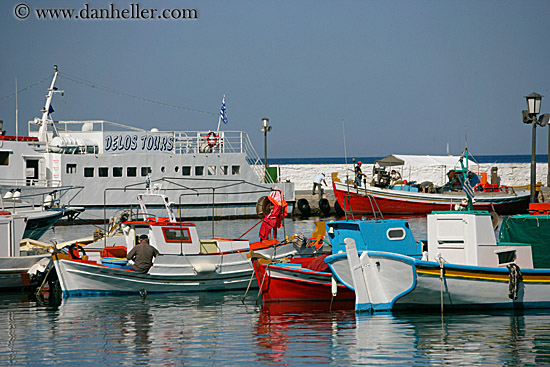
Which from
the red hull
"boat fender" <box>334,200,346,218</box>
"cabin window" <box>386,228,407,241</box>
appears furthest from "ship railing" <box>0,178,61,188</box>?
"cabin window" <box>386,228,407,241</box>

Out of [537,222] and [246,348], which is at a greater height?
[537,222]

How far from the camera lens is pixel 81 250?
2255 centimetres

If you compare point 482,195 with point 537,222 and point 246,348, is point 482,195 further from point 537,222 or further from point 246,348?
point 246,348

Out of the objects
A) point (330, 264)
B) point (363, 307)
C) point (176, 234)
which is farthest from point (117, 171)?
point (363, 307)

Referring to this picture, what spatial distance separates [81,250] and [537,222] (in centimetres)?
1260

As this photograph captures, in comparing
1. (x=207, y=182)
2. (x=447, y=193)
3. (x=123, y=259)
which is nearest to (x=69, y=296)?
(x=123, y=259)

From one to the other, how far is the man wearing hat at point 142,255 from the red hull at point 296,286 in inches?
132

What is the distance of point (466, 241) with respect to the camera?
17125mm

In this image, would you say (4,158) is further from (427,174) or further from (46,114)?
(427,174)

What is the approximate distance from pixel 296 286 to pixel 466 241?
172 inches

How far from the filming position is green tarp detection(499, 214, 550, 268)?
19203 mm

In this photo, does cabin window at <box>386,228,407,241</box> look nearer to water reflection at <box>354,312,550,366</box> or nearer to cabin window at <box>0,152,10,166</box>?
water reflection at <box>354,312,550,366</box>

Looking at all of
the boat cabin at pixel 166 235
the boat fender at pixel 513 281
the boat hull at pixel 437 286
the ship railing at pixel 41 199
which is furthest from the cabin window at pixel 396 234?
the ship railing at pixel 41 199

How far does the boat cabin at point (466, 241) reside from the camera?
17.1 meters
